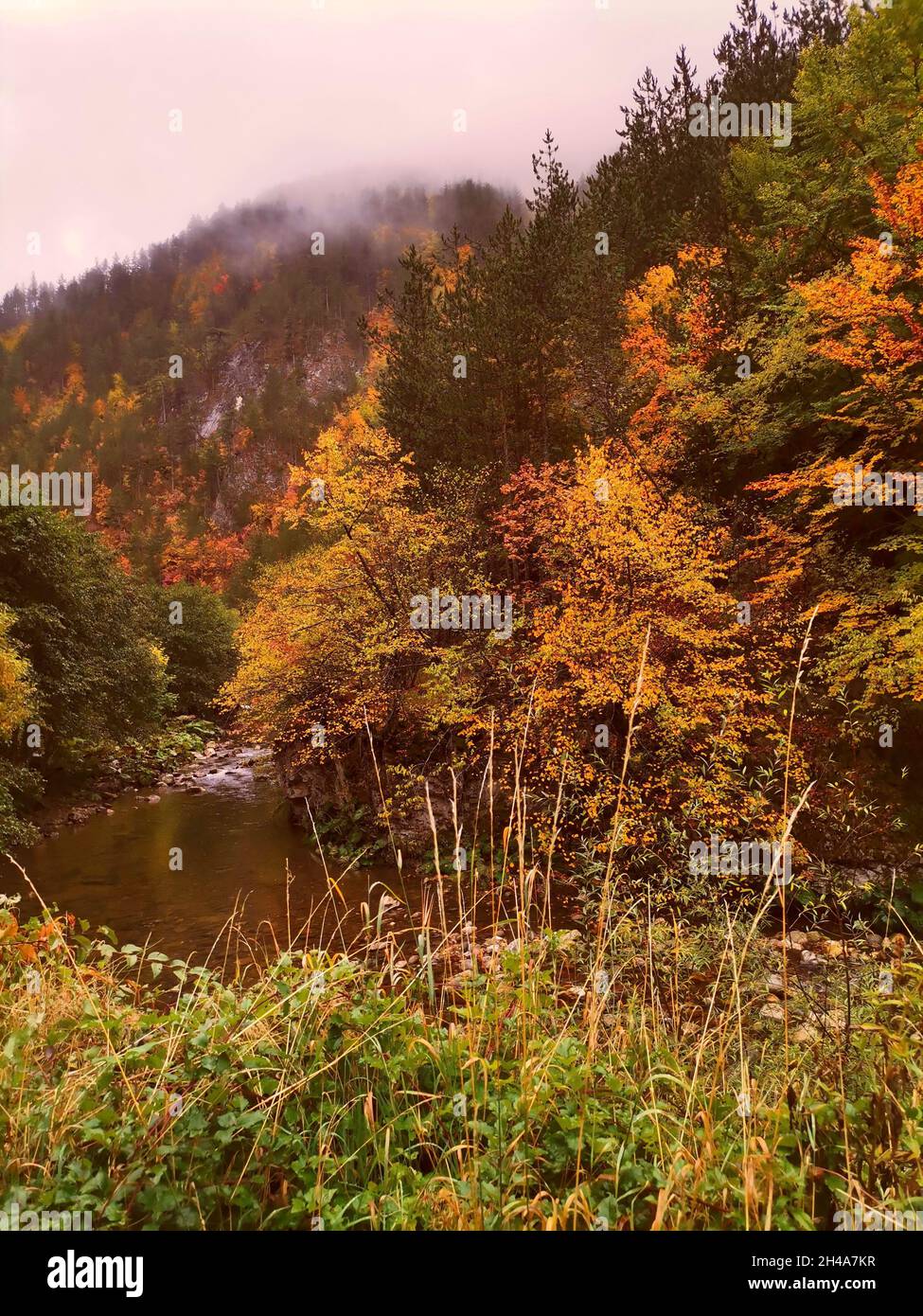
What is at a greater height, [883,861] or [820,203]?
[820,203]

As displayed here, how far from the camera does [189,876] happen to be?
14.1 m

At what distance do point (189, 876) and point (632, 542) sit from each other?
36.5 feet

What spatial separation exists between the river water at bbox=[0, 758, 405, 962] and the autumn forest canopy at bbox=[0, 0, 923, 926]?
1.28m

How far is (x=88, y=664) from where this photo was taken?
20250 millimetres

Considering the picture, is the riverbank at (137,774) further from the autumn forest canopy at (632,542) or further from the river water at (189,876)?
the autumn forest canopy at (632,542)

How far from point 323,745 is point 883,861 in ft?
36.2

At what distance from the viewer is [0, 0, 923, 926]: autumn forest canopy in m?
10.5

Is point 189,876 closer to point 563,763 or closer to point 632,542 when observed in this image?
point 632,542

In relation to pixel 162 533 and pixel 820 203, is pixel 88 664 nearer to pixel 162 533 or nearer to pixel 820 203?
pixel 820 203

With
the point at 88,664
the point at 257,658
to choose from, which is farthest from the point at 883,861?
the point at 88,664

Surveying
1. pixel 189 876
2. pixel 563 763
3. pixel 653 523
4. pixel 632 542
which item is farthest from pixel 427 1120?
pixel 189 876

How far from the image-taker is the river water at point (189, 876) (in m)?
11.6

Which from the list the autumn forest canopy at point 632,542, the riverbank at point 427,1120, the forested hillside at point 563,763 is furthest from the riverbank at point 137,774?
the riverbank at point 427,1120

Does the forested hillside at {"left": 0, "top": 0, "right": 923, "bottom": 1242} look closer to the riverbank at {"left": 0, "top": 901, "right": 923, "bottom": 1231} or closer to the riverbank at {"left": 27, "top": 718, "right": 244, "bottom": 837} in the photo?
the riverbank at {"left": 0, "top": 901, "right": 923, "bottom": 1231}
